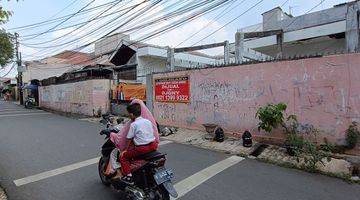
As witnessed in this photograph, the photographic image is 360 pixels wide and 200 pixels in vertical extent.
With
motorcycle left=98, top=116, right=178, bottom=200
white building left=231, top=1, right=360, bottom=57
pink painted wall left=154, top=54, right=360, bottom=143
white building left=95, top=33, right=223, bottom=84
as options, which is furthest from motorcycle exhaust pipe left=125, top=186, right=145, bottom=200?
white building left=95, top=33, right=223, bottom=84

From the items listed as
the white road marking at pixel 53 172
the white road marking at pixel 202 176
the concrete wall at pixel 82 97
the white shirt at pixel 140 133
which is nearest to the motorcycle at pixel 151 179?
the white shirt at pixel 140 133

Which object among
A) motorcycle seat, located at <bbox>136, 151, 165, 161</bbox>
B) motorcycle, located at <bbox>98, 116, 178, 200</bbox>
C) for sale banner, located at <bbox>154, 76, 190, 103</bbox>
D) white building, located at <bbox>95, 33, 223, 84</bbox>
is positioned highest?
white building, located at <bbox>95, 33, 223, 84</bbox>

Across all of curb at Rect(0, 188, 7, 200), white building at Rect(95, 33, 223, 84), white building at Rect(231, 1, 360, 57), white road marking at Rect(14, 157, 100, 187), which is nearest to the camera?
curb at Rect(0, 188, 7, 200)

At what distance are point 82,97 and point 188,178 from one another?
16333 mm

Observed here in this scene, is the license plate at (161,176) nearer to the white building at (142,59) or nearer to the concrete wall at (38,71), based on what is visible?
the white building at (142,59)

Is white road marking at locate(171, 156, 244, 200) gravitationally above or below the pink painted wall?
below

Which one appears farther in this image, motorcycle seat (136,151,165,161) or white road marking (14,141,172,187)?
white road marking (14,141,172,187)

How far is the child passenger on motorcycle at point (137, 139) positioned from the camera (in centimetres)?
498

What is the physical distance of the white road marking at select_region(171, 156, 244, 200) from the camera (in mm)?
→ 6080

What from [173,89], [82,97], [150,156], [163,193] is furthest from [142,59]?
[163,193]

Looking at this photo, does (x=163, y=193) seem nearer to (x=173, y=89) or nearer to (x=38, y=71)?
(x=173, y=89)

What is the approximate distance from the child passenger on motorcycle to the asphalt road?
785mm

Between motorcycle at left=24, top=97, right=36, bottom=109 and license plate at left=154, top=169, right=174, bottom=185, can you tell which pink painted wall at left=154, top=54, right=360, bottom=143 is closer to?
license plate at left=154, top=169, right=174, bottom=185

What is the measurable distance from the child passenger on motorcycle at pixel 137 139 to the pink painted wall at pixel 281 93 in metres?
5.28
